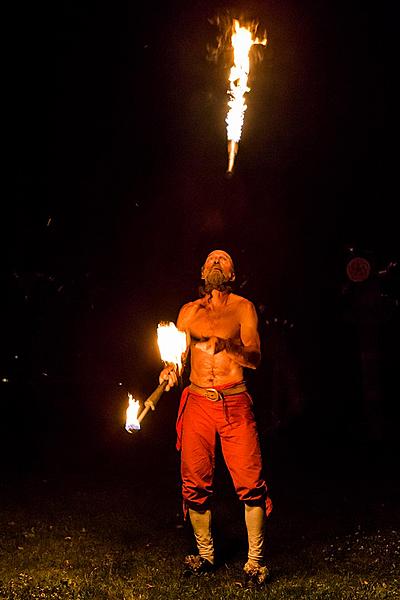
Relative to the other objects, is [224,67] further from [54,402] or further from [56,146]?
[54,402]

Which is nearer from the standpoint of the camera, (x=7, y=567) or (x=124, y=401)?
(x=7, y=567)

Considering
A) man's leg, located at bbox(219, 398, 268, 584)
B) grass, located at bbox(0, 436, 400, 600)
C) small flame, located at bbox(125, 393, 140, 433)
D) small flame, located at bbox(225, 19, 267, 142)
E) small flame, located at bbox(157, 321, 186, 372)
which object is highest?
small flame, located at bbox(225, 19, 267, 142)

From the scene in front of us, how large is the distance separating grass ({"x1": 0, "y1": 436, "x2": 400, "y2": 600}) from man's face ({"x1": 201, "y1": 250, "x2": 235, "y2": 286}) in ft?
7.55

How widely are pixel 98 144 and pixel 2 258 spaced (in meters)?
3.30

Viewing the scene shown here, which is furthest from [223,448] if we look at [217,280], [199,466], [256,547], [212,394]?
[217,280]

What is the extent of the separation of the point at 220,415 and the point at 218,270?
1.14 metres

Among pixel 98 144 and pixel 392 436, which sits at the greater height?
pixel 98 144

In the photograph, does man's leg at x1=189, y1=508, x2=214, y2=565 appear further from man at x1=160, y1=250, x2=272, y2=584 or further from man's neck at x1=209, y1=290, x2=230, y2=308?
man's neck at x1=209, y1=290, x2=230, y2=308

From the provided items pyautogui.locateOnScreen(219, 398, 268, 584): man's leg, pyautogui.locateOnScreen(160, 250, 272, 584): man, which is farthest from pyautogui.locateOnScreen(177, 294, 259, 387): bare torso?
pyautogui.locateOnScreen(219, 398, 268, 584): man's leg

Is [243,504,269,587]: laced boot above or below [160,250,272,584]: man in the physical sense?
below

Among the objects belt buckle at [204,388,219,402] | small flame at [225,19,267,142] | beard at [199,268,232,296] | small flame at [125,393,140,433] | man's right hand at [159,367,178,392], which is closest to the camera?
small flame at [125,393,140,433]

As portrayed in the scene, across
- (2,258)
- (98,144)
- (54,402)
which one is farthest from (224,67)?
(54,402)

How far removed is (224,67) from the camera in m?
10.7

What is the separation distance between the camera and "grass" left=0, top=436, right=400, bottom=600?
522 centimetres
